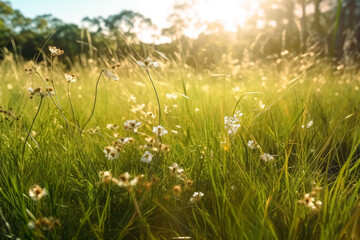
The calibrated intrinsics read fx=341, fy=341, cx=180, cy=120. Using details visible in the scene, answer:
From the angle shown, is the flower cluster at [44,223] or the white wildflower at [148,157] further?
the white wildflower at [148,157]

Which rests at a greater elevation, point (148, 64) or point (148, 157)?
point (148, 64)

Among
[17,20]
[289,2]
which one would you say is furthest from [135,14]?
[289,2]

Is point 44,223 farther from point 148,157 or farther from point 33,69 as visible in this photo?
point 33,69

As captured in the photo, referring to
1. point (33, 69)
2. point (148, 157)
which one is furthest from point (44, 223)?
point (33, 69)

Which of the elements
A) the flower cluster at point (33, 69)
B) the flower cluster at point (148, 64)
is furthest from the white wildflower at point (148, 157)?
the flower cluster at point (33, 69)

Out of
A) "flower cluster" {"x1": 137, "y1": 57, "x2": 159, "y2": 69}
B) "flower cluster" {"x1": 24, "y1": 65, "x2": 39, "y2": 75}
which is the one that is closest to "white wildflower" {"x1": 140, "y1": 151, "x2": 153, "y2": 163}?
"flower cluster" {"x1": 137, "y1": 57, "x2": 159, "y2": 69}

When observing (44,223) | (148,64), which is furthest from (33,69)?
(44,223)

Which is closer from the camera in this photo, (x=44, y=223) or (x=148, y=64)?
(x=44, y=223)

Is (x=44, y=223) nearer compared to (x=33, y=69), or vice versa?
(x=44, y=223)

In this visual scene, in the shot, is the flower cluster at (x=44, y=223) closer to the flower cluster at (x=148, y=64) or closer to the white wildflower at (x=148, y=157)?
the white wildflower at (x=148, y=157)

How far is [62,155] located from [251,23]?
93.1 feet

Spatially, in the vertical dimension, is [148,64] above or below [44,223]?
above

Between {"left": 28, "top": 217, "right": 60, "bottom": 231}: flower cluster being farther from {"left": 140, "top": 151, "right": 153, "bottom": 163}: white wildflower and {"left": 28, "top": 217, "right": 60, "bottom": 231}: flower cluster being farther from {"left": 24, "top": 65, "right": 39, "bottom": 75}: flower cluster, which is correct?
{"left": 24, "top": 65, "right": 39, "bottom": 75}: flower cluster

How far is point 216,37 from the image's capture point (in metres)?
17.5
